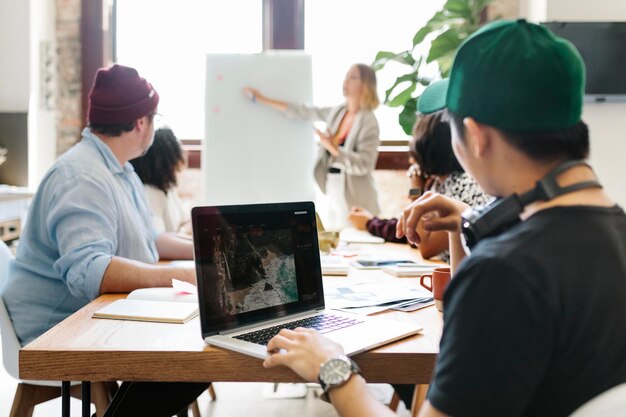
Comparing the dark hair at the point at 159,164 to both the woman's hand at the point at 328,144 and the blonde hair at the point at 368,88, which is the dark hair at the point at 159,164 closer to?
the woman's hand at the point at 328,144

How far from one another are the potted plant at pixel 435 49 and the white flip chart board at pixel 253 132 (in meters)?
0.73

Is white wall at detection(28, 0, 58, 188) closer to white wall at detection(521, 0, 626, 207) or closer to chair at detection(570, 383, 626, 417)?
white wall at detection(521, 0, 626, 207)

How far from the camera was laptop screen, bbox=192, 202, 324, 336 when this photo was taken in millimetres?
1293

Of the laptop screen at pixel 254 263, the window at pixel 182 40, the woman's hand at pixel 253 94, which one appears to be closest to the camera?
the laptop screen at pixel 254 263

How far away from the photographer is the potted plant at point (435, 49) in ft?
14.8

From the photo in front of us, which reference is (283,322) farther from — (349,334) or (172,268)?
(172,268)

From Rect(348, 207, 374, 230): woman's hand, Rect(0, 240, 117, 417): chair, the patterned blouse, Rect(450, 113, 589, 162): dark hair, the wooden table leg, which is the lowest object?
Rect(0, 240, 117, 417): chair

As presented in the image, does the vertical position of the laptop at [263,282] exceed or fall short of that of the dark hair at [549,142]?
it falls short

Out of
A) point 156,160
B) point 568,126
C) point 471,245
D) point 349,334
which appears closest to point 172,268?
point 349,334

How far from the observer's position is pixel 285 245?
1.45 metres

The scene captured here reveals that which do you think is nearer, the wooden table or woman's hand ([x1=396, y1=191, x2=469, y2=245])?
the wooden table

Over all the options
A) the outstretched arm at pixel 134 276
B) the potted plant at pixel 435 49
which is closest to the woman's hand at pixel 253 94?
the potted plant at pixel 435 49

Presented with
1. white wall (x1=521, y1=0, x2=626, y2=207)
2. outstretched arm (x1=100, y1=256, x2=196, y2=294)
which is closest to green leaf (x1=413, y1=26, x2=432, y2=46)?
white wall (x1=521, y1=0, x2=626, y2=207)

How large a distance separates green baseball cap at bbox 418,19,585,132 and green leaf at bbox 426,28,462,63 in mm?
3747
